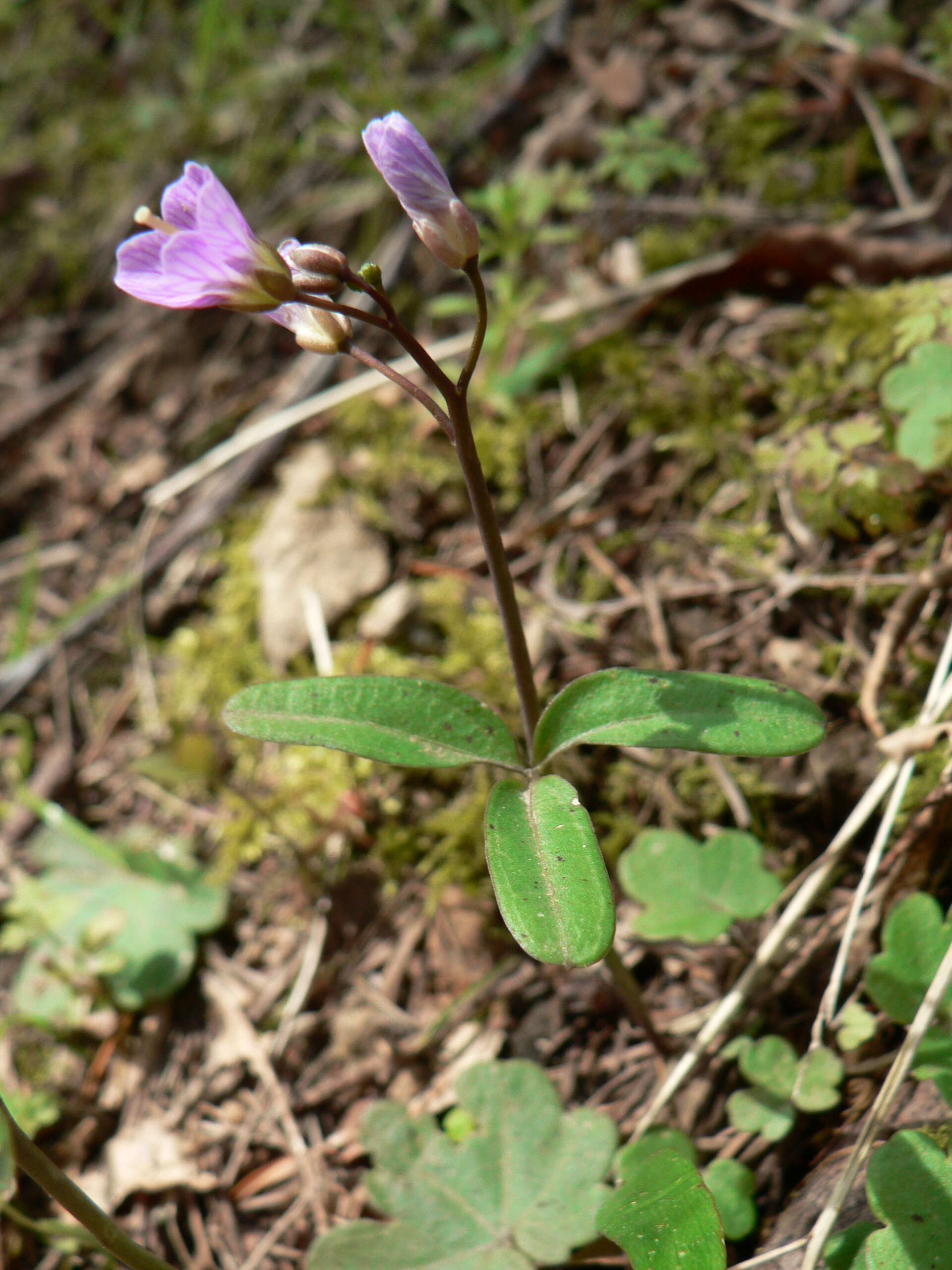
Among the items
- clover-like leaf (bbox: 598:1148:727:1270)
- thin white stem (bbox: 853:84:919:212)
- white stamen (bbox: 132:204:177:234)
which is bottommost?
clover-like leaf (bbox: 598:1148:727:1270)

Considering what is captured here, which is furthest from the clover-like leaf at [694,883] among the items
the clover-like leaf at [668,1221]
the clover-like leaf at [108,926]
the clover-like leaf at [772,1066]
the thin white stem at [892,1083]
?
the clover-like leaf at [108,926]

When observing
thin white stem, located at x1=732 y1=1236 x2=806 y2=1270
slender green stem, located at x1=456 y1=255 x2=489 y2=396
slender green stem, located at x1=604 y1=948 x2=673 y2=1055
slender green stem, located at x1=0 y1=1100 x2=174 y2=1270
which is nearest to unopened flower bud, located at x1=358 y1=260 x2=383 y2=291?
slender green stem, located at x1=456 y1=255 x2=489 y2=396

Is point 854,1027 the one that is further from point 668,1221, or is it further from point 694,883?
point 668,1221

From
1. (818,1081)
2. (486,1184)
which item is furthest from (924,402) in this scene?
(486,1184)

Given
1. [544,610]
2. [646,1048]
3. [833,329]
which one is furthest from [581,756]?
[833,329]

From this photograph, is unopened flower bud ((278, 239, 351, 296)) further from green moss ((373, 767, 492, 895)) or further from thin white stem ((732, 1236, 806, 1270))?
thin white stem ((732, 1236, 806, 1270))

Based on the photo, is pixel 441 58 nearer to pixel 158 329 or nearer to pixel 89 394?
pixel 158 329

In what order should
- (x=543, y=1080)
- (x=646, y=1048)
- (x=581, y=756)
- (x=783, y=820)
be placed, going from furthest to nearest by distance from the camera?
(x=581, y=756) → (x=783, y=820) → (x=646, y=1048) → (x=543, y=1080)
